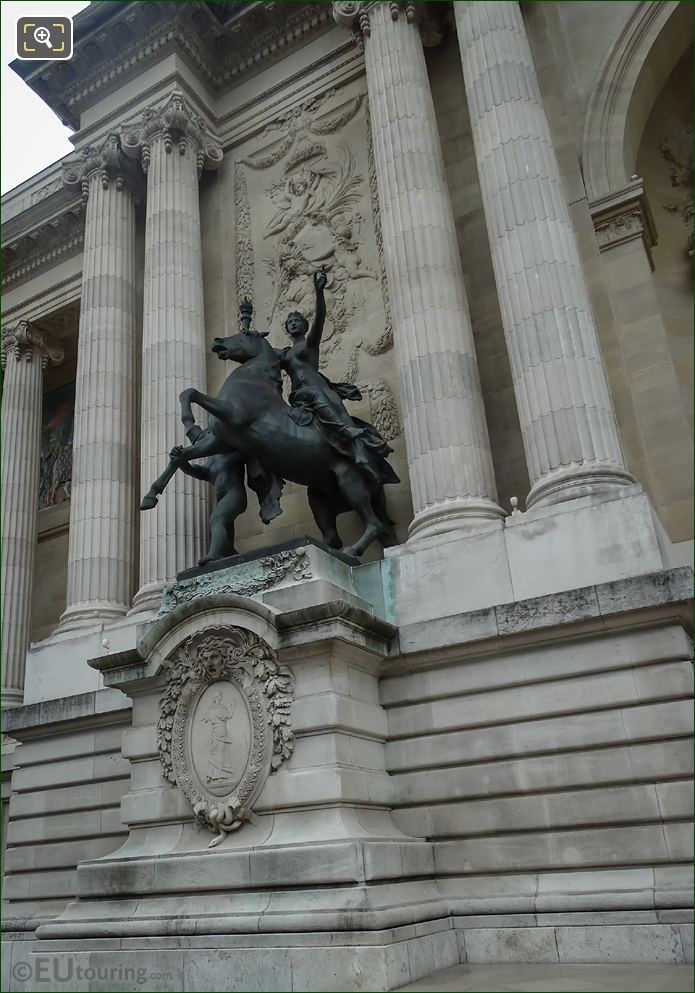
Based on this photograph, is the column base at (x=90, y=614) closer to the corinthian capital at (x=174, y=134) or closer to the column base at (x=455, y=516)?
the column base at (x=455, y=516)

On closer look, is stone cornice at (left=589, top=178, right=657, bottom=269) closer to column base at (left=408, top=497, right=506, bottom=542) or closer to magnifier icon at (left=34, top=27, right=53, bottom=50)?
column base at (left=408, top=497, right=506, bottom=542)

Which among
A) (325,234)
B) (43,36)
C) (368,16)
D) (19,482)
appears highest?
(368,16)

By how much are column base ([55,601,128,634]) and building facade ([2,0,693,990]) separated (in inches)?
2.9

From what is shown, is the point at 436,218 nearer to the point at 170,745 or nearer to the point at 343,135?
the point at 343,135

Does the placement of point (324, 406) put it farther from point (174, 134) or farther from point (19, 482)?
point (19, 482)

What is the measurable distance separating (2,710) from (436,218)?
13.5 metres

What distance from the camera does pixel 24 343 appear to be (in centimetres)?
2492

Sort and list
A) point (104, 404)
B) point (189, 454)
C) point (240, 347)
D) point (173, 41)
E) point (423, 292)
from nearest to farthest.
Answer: point (189, 454), point (240, 347), point (423, 292), point (104, 404), point (173, 41)

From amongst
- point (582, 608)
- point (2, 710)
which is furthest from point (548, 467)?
point (2, 710)

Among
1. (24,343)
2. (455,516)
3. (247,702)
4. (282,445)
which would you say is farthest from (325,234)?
(24,343)

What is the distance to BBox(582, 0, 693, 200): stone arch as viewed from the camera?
54.4ft

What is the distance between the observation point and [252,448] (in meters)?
13.0

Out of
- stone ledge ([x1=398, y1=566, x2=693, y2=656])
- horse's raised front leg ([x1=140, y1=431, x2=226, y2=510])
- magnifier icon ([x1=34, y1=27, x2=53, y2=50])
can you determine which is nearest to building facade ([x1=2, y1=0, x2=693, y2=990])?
stone ledge ([x1=398, y1=566, x2=693, y2=656])

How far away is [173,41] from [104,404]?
8347 millimetres
